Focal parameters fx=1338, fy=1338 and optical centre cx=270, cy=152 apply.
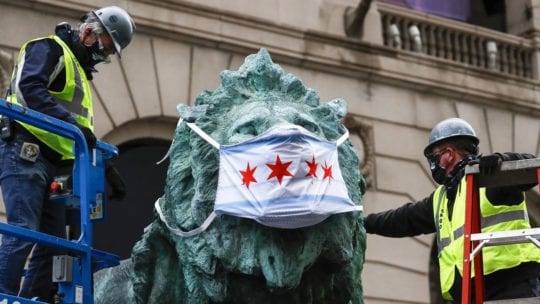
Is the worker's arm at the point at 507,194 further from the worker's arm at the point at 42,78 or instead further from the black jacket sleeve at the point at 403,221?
the worker's arm at the point at 42,78

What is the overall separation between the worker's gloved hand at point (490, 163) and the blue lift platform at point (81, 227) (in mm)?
1793

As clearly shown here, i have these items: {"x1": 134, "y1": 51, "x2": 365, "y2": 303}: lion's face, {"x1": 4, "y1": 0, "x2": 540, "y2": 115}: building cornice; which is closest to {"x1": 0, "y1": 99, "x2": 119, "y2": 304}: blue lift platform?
{"x1": 134, "y1": 51, "x2": 365, "y2": 303}: lion's face

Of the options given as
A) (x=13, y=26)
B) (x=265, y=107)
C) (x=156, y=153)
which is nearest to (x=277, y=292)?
(x=265, y=107)

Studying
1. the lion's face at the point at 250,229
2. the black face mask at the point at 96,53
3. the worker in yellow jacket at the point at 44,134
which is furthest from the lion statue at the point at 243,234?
the black face mask at the point at 96,53

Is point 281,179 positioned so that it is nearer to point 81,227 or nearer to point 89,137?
point 81,227

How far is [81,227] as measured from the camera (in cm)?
613

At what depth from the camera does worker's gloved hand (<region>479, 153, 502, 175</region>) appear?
6199 mm

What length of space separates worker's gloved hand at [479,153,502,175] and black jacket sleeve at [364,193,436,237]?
2.00 meters

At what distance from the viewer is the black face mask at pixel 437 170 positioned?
7.85 m

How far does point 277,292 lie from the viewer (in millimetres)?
5086

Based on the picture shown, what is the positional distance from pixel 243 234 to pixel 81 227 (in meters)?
1.24

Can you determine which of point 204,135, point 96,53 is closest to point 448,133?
point 96,53

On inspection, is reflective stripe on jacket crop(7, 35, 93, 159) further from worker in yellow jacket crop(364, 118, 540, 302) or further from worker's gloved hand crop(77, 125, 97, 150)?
worker in yellow jacket crop(364, 118, 540, 302)

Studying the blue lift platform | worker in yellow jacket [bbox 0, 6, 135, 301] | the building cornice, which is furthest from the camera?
the building cornice
